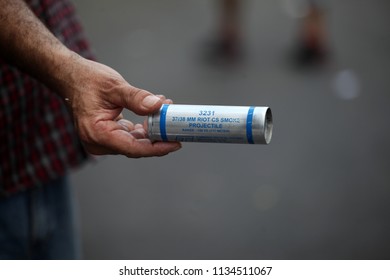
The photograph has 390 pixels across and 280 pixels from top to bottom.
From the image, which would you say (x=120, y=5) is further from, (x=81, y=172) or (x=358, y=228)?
(x=358, y=228)

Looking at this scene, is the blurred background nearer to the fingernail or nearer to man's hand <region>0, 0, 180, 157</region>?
man's hand <region>0, 0, 180, 157</region>

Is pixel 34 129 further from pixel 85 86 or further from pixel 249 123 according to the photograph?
pixel 249 123

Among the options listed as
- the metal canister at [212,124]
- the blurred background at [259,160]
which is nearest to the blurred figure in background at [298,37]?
the blurred background at [259,160]

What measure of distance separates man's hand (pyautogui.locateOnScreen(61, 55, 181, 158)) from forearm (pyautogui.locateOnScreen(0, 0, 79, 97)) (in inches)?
1.6

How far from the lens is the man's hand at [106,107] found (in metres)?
2.16

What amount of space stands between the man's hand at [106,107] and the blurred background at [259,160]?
83cm

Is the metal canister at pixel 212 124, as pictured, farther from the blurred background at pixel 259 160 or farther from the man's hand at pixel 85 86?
the blurred background at pixel 259 160

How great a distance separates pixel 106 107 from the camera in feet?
7.24

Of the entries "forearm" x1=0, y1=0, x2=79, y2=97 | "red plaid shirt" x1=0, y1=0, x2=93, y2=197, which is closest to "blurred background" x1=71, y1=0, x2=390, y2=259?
"red plaid shirt" x1=0, y1=0, x2=93, y2=197

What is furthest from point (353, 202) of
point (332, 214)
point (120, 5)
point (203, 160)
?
point (120, 5)

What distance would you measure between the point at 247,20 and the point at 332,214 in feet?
16.6

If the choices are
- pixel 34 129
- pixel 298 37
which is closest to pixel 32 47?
pixel 34 129

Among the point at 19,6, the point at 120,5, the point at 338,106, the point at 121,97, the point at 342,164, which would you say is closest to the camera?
the point at 121,97

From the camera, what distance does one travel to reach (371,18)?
9.95m
